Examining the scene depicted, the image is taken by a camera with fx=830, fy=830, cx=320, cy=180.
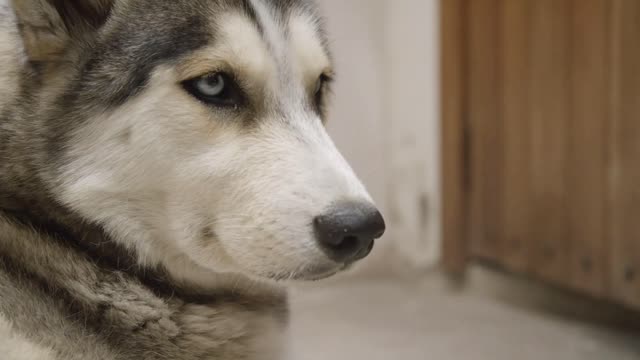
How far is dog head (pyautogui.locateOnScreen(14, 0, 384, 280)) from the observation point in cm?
112

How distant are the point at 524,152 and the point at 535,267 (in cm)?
35

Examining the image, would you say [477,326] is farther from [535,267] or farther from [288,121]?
[288,121]

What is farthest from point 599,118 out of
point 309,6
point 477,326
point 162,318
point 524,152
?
point 162,318

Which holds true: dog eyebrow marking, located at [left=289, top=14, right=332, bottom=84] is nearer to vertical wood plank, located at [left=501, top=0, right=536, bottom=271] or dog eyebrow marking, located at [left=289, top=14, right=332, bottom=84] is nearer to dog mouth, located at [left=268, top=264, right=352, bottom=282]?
dog mouth, located at [left=268, top=264, right=352, bottom=282]

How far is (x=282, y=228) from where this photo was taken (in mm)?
1067

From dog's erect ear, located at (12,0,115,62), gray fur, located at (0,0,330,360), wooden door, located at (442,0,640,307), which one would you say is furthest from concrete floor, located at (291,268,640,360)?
dog's erect ear, located at (12,0,115,62)

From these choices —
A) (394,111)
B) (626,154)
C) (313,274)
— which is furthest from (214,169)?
(394,111)

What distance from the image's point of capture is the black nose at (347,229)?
103 centimetres

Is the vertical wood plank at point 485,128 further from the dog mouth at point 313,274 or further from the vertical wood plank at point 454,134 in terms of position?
the dog mouth at point 313,274

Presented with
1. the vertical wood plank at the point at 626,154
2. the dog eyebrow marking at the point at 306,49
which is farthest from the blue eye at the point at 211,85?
the vertical wood plank at the point at 626,154

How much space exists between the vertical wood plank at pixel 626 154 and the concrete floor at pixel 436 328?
0.19 metres

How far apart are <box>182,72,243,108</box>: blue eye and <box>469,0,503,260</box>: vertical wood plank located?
62.8 inches

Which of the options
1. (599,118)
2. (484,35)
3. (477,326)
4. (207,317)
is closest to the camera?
(207,317)

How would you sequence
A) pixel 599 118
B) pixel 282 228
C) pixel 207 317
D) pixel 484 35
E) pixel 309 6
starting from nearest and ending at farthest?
pixel 282 228
pixel 207 317
pixel 309 6
pixel 599 118
pixel 484 35
